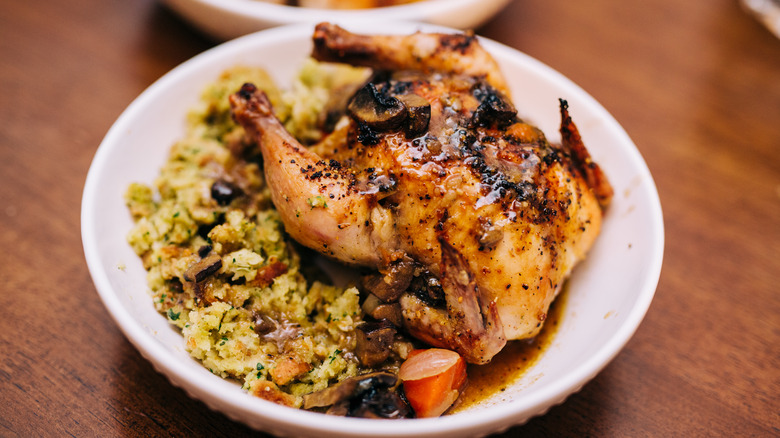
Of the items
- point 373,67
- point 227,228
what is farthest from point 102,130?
point 373,67

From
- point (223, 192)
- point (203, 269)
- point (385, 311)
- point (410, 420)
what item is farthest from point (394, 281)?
point (223, 192)

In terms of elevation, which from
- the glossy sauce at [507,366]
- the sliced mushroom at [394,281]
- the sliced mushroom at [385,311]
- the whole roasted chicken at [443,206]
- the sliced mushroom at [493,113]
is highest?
the sliced mushroom at [493,113]

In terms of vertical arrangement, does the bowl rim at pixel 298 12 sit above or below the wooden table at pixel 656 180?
above

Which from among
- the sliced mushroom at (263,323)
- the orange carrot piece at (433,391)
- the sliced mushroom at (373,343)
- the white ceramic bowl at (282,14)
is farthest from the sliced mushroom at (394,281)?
the white ceramic bowl at (282,14)

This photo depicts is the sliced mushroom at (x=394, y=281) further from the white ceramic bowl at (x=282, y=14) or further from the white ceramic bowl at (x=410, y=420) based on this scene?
the white ceramic bowl at (x=282, y=14)

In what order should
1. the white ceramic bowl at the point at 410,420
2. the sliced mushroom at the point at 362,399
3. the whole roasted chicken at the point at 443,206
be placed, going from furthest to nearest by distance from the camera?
the whole roasted chicken at the point at 443,206 < the sliced mushroom at the point at 362,399 < the white ceramic bowl at the point at 410,420

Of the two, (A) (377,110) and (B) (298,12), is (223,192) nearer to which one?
(A) (377,110)

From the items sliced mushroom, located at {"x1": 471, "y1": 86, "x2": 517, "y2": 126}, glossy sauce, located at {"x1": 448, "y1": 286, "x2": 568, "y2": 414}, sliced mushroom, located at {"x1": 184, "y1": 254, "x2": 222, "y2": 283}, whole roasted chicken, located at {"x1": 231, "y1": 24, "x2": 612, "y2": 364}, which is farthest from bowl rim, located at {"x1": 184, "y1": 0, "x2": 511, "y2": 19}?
glossy sauce, located at {"x1": 448, "y1": 286, "x2": 568, "y2": 414}
